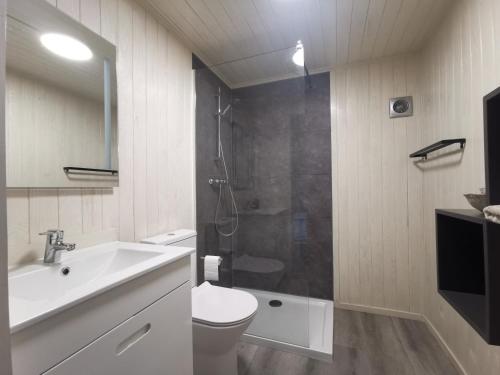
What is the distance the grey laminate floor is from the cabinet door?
28.0 inches

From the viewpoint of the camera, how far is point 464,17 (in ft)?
4.55

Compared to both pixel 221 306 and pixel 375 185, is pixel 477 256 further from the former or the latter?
pixel 375 185

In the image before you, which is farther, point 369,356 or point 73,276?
point 369,356

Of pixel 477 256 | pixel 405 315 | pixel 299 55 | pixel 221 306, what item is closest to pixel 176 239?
pixel 221 306

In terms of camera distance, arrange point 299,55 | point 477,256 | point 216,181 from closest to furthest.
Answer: point 477,256
point 299,55
point 216,181

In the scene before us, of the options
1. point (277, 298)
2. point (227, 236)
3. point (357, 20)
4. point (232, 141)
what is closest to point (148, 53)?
point (232, 141)

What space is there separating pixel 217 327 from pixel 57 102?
1.35 m

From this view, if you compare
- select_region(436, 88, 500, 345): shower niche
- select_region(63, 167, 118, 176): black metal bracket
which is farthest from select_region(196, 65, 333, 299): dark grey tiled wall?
select_region(436, 88, 500, 345): shower niche

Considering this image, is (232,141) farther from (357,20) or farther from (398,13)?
(398,13)

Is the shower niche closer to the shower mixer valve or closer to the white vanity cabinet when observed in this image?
the white vanity cabinet

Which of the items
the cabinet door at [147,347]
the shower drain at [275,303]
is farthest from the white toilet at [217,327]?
the shower drain at [275,303]

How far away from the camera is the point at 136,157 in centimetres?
149

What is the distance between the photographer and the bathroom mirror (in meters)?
0.97

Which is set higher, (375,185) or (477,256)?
(375,185)
